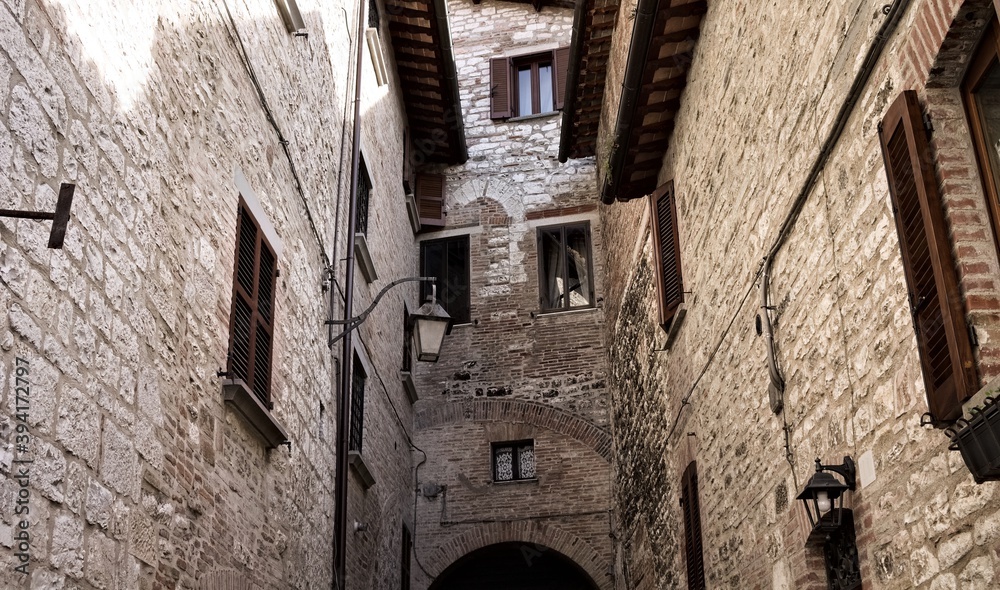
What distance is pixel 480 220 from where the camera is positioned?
51.5 feet

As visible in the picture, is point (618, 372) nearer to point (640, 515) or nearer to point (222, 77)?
point (640, 515)

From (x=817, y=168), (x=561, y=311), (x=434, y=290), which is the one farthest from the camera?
(x=561, y=311)

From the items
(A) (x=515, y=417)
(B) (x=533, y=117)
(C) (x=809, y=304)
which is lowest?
(C) (x=809, y=304)

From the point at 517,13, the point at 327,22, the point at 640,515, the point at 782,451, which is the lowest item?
the point at 782,451

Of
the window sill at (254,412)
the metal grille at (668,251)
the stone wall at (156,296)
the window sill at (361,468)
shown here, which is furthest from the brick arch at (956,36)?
the window sill at (361,468)

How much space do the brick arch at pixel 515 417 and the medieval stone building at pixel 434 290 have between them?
2.6 inches

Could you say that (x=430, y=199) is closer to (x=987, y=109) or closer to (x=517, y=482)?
(x=517, y=482)

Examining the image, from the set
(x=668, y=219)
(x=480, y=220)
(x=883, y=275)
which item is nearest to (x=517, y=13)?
(x=480, y=220)

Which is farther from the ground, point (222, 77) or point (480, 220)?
point (480, 220)

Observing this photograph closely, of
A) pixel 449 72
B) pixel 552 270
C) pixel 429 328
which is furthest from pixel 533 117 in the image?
pixel 429 328

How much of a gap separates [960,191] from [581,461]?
1014cm

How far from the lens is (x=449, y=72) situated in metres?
14.4

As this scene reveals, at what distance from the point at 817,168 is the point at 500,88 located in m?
12.1

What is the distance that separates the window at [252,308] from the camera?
6.71 meters
